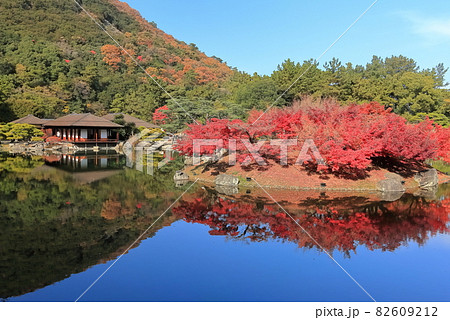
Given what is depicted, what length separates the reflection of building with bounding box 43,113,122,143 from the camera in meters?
35.6

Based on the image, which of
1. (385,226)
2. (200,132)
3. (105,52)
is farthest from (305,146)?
(105,52)

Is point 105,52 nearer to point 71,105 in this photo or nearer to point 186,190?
point 71,105

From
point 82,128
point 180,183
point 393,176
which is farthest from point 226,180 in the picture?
point 82,128

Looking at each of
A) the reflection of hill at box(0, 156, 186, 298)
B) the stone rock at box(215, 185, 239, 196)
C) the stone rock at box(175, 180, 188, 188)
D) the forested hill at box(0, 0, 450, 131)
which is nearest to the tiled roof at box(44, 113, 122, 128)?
the forested hill at box(0, 0, 450, 131)

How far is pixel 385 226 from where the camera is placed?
10.2 m

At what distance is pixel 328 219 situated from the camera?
35.7 feet

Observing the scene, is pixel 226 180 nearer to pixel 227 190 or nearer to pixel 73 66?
pixel 227 190

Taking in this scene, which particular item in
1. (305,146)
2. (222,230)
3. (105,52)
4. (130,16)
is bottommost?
(222,230)

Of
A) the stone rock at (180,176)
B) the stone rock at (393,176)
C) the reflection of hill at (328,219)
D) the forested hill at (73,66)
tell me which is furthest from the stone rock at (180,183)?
the forested hill at (73,66)

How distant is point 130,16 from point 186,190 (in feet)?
328

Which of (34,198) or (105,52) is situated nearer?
(34,198)

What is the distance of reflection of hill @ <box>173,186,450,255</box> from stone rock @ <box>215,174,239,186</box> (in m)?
2.43

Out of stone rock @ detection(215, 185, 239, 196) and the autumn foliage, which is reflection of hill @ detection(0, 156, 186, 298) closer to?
stone rock @ detection(215, 185, 239, 196)

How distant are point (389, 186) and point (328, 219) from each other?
266 inches
